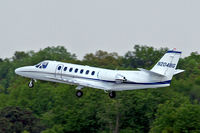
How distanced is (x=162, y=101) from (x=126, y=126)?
28.9ft

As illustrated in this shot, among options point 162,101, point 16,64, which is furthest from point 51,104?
point 16,64

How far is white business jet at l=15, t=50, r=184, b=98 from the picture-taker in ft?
151

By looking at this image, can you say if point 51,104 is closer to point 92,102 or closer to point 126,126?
point 92,102

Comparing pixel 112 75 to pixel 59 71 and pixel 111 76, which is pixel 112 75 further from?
pixel 59 71

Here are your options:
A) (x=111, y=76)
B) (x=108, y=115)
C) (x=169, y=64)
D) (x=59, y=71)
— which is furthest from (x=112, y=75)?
(x=108, y=115)

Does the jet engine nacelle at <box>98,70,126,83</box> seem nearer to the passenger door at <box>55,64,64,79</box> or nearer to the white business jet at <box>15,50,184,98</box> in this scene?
the white business jet at <box>15,50,184,98</box>

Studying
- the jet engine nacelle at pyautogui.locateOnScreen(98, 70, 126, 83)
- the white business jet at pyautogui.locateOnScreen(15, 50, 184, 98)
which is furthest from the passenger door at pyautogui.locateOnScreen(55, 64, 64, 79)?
the jet engine nacelle at pyautogui.locateOnScreen(98, 70, 126, 83)

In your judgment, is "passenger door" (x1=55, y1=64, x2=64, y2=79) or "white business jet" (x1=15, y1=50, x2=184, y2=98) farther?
"passenger door" (x1=55, y1=64, x2=64, y2=79)

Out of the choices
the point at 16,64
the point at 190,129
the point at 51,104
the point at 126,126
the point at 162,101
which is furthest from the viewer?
the point at 16,64

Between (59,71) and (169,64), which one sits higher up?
(169,64)

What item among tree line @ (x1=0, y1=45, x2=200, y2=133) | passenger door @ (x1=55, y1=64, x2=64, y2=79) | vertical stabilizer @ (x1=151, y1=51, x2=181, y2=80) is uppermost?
vertical stabilizer @ (x1=151, y1=51, x2=181, y2=80)

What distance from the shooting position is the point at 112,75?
47.6 metres

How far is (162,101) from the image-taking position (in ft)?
247

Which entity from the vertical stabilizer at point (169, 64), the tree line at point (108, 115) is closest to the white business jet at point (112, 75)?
the vertical stabilizer at point (169, 64)
